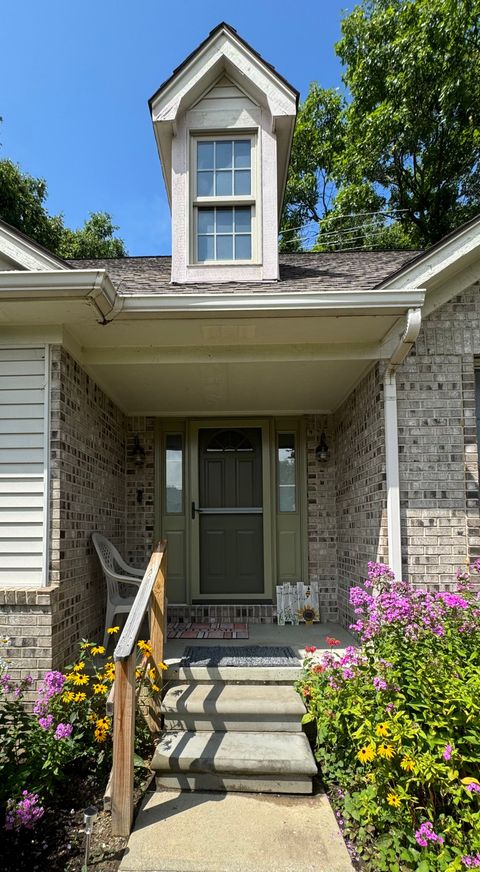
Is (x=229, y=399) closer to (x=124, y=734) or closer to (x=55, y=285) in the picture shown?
(x=55, y=285)

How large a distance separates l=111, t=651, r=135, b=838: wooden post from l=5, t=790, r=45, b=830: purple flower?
35cm

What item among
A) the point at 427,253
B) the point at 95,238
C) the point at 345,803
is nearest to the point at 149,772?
the point at 345,803

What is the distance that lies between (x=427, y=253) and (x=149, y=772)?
3.89 meters

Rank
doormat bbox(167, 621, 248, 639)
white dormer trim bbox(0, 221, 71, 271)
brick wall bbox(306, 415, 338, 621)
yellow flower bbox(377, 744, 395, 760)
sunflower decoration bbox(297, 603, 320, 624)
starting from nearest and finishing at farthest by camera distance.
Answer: yellow flower bbox(377, 744, 395, 760), white dormer trim bbox(0, 221, 71, 271), doormat bbox(167, 621, 248, 639), sunflower decoration bbox(297, 603, 320, 624), brick wall bbox(306, 415, 338, 621)

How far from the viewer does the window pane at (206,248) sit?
472cm

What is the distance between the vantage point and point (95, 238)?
18.8 meters

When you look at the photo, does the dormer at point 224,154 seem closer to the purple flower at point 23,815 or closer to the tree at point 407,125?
the purple flower at point 23,815

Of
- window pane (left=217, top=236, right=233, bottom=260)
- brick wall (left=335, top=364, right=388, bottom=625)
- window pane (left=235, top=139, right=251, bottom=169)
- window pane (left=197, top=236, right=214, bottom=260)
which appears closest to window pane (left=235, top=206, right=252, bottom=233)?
window pane (left=217, top=236, right=233, bottom=260)

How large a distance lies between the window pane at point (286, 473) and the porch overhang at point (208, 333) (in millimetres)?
886

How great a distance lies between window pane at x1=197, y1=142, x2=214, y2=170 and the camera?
474cm

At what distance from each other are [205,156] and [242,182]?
420 mm

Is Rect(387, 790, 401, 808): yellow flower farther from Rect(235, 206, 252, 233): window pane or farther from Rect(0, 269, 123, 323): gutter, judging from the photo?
Rect(235, 206, 252, 233): window pane

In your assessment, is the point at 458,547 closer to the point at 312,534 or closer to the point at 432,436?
the point at 432,436

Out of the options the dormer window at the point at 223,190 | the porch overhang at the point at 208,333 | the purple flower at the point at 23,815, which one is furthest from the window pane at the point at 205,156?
the purple flower at the point at 23,815
